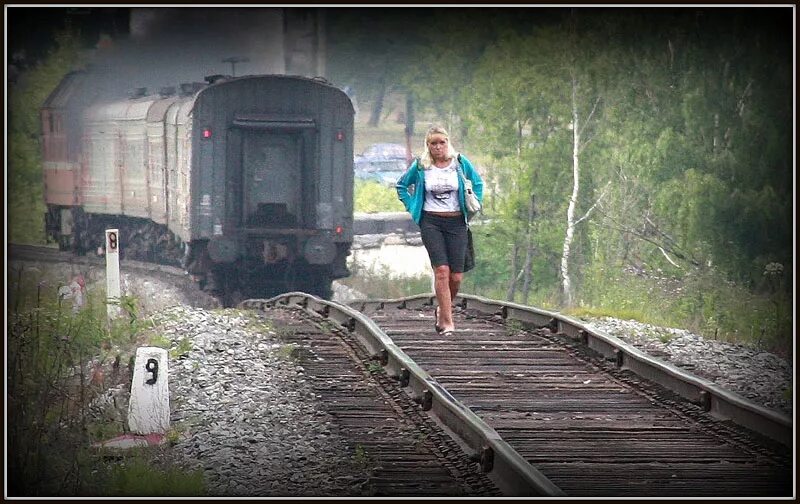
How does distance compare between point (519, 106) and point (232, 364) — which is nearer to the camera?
point (232, 364)

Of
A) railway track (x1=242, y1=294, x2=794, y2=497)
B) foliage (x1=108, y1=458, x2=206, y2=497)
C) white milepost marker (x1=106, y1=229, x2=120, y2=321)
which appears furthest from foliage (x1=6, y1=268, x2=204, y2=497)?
railway track (x1=242, y1=294, x2=794, y2=497)

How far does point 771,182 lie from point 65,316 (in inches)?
323

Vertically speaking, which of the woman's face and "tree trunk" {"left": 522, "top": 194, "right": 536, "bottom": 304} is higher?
the woman's face

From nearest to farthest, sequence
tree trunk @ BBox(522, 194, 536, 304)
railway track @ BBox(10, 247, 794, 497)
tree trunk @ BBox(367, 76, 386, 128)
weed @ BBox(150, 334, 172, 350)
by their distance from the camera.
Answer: railway track @ BBox(10, 247, 794, 497) → weed @ BBox(150, 334, 172, 350) → tree trunk @ BBox(522, 194, 536, 304) → tree trunk @ BBox(367, 76, 386, 128)

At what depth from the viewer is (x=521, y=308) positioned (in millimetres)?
12273

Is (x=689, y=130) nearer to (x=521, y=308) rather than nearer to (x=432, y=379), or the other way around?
(x=521, y=308)

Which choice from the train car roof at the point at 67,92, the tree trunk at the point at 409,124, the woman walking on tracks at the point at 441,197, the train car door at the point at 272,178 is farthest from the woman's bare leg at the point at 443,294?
the tree trunk at the point at 409,124

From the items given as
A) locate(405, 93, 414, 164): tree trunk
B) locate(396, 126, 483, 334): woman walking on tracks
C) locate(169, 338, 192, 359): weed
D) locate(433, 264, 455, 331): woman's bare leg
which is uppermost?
locate(405, 93, 414, 164): tree trunk

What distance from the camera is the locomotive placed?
18.8m

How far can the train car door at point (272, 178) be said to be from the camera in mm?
19156

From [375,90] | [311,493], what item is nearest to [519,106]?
[375,90]

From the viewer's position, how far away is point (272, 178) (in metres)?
19.2

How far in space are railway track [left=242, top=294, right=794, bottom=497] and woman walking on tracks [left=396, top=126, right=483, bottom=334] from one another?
0.83 m

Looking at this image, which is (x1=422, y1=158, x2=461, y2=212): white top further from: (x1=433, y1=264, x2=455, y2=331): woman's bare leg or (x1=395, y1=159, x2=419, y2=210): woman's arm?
(x1=433, y1=264, x2=455, y2=331): woman's bare leg
